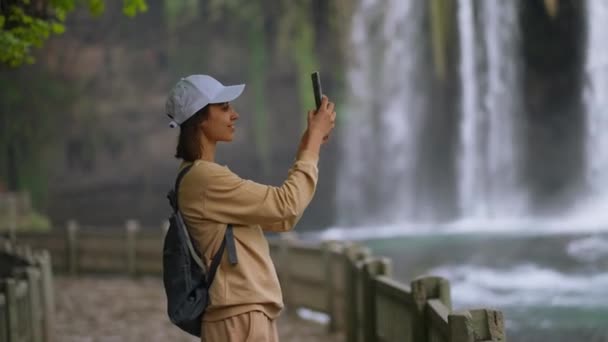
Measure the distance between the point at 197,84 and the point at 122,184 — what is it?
84.4 ft

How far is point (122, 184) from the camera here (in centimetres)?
2845

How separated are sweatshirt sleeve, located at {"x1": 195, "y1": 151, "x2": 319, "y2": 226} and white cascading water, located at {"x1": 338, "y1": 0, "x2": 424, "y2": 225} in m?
26.8

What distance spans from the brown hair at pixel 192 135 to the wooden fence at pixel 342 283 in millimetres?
1268

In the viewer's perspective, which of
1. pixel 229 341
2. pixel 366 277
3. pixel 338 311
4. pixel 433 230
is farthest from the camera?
pixel 433 230

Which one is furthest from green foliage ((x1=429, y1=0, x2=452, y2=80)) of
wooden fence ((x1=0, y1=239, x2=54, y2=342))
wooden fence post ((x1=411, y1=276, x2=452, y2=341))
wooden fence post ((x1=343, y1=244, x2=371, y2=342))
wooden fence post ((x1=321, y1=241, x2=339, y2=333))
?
wooden fence post ((x1=411, y1=276, x2=452, y2=341))

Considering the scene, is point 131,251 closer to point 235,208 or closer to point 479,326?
point 479,326

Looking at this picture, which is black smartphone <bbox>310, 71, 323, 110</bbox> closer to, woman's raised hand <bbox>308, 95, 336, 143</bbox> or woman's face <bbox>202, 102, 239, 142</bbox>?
woman's raised hand <bbox>308, 95, 336, 143</bbox>

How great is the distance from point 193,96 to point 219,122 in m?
0.12

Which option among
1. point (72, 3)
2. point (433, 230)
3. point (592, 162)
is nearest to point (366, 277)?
point (72, 3)

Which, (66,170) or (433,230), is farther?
(66,170)

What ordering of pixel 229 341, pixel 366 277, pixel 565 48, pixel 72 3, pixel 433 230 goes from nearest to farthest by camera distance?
pixel 229 341 → pixel 72 3 → pixel 366 277 → pixel 433 230 → pixel 565 48

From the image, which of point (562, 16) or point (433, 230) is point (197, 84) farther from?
point (562, 16)

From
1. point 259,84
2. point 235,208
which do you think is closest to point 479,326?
point 235,208

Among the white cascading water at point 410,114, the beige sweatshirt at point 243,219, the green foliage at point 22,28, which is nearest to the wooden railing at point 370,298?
the beige sweatshirt at point 243,219
